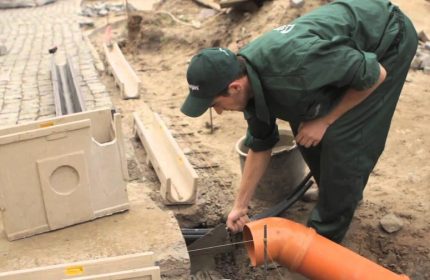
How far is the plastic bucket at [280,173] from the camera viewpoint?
4625 mm

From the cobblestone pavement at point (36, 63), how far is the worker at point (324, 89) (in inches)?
136

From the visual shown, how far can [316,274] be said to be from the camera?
12.0 feet

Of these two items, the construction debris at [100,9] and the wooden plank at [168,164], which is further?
the construction debris at [100,9]

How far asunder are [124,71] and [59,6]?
823 centimetres

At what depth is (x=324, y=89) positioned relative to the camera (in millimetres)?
3371

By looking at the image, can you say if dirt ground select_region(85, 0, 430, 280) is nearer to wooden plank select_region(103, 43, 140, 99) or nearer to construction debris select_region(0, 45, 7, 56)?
wooden plank select_region(103, 43, 140, 99)

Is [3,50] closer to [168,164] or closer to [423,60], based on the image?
[168,164]

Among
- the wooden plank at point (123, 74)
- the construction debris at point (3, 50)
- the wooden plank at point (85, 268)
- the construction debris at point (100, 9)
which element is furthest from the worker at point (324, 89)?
the construction debris at point (100, 9)

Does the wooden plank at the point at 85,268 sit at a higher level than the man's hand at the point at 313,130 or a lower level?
lower

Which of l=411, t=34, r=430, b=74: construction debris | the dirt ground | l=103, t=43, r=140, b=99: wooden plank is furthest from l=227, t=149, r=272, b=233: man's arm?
l=411, t=34, r=430, b=74: construction debris

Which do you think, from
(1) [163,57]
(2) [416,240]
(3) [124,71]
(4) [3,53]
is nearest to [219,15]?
(1) [163,57]

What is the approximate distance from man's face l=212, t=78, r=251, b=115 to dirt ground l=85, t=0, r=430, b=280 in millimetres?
1393

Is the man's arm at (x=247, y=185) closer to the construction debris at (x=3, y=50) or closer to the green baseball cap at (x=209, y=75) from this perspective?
the green baseball cap at (x=209, y=75)

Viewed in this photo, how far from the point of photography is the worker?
3.20 m
